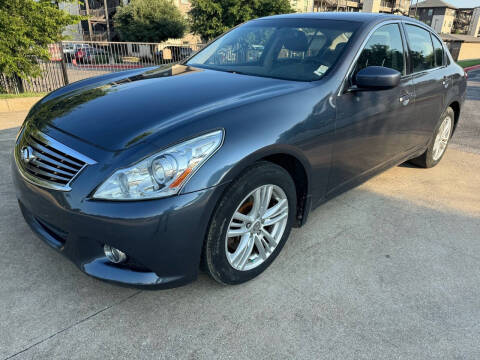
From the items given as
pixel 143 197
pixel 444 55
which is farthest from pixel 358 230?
pixel 444 55

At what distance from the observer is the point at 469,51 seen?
42688 millimetres

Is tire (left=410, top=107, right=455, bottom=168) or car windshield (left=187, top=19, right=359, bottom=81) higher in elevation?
car windshield (left=187, top=19, right=359, bottom=81)

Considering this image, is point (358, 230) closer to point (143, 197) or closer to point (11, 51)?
point (143, 197)

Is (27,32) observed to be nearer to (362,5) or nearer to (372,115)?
(372,115)

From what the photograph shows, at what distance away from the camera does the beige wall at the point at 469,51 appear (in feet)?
131

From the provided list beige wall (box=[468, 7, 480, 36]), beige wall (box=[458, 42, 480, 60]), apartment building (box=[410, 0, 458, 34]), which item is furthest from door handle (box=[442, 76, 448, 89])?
beige wall (box=[468, 7, 480, 36])

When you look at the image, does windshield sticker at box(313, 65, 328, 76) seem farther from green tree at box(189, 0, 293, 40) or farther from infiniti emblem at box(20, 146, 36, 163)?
green tree at box(189, 0, 293, 40)

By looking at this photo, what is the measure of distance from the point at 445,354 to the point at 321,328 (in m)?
0.64

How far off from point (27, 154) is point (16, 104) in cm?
608

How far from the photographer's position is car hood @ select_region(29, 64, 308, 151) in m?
2.04

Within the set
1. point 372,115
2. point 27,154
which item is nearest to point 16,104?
point 27,154

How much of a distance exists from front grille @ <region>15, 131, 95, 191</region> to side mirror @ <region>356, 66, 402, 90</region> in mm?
1919

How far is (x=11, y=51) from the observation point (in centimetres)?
755

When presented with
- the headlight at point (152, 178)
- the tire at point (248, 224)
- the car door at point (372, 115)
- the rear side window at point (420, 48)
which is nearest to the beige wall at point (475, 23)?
the rear side window at point (420, 48)
